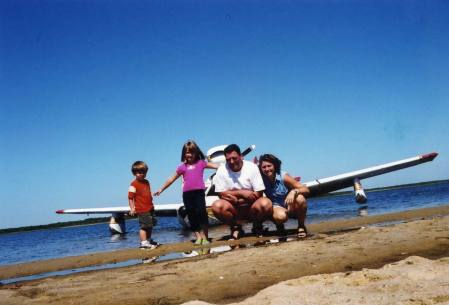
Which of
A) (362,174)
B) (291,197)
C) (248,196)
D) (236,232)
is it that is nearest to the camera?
(291,197)

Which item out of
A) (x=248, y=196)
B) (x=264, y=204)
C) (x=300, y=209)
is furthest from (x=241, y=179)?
(x=300, y=209)

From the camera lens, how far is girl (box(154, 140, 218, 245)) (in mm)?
5461

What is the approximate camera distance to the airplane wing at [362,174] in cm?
1662

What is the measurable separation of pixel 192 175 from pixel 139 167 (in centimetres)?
104

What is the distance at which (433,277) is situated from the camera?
199cm

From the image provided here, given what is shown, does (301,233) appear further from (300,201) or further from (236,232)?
(236,232)

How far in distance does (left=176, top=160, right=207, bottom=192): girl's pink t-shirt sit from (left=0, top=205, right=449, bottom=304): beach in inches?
79.8

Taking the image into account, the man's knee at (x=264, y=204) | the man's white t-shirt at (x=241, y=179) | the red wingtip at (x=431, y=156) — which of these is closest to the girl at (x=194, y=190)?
the man's white t-shirt at (x=241, y=179)

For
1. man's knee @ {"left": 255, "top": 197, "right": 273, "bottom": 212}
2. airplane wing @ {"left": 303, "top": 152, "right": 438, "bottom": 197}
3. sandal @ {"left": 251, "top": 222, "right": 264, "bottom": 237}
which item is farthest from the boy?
airplane wing @ {"left": 303, "top": 152, "right": 438, "bottom": 197}

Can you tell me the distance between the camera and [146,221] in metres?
5.78

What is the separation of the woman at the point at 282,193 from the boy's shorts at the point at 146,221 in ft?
6.39

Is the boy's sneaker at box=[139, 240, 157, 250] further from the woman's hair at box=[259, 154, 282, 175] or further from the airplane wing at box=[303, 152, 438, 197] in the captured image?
the airplane wing at box=[303, 152, 438, 197]

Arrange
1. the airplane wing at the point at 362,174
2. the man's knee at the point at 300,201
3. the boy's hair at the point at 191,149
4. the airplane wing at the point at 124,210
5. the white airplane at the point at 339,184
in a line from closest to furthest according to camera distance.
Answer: the man's knee at the point at 300,201
the boy's hair at the point at 191,149
the airplane wing at the point at 124,210
the white airplane at the point at 339,184
the airplane wing at the point at 362,174

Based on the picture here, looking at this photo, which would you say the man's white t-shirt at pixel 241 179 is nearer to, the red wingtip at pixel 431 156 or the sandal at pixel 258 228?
the sandal at pixel 258 228
